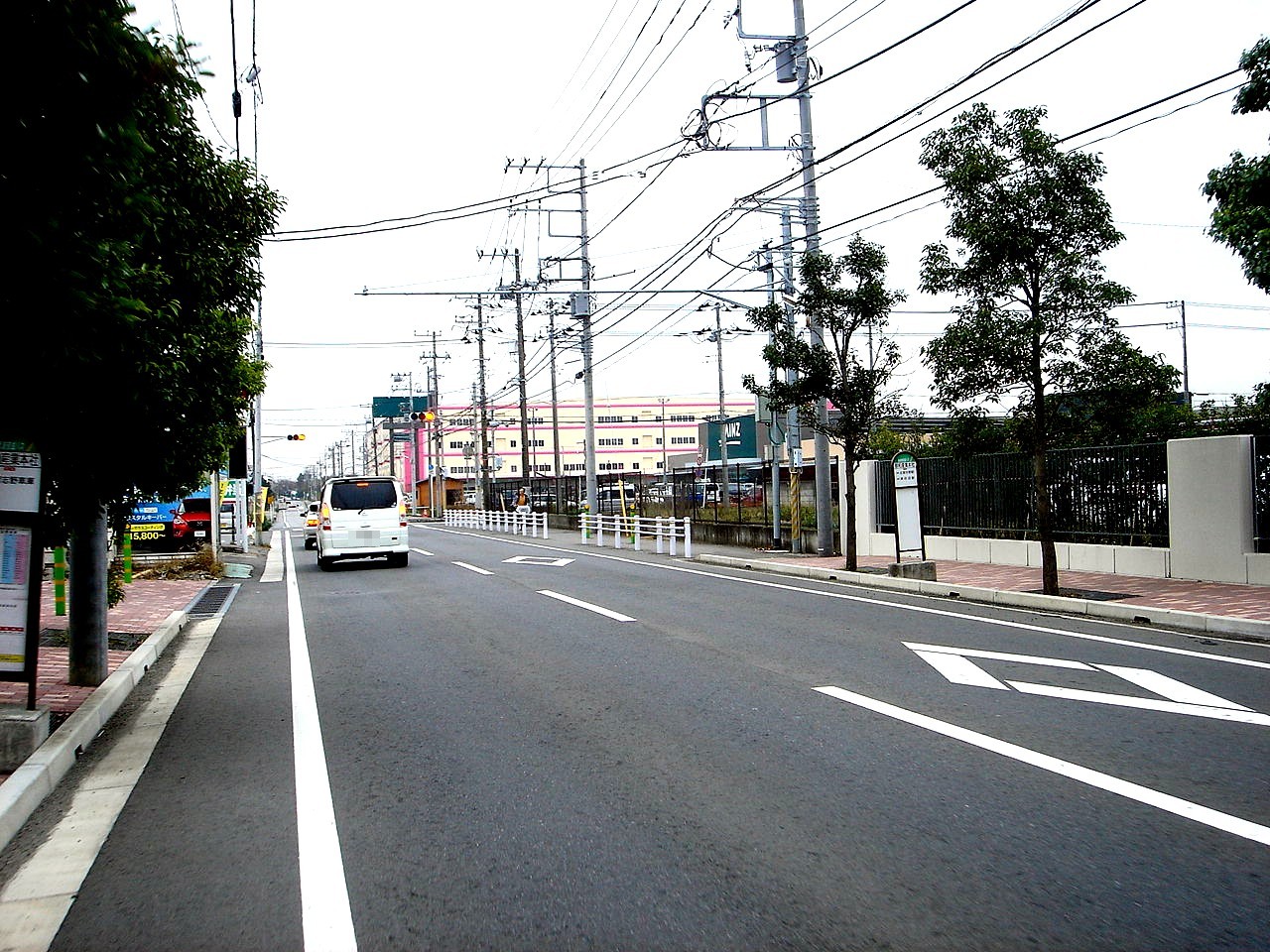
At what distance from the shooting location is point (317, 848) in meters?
4.49

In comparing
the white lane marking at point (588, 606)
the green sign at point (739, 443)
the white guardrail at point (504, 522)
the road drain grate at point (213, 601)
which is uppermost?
the green sign at point (739, 443)

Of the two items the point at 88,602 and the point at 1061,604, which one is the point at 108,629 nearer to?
the point at 88,602

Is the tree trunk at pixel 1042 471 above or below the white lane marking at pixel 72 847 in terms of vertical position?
above

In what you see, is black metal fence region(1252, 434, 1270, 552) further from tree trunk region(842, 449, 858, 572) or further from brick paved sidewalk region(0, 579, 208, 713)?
brick paved sidewalk region(0, 579, 208, 713)

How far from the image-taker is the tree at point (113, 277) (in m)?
4.14

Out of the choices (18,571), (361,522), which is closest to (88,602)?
(18,571)

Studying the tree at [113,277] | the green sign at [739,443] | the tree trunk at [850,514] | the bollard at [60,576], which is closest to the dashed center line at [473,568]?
the tree trunk at [850,514]

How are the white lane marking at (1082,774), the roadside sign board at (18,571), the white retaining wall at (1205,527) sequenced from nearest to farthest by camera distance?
1. the white lane marking at (1082,774)
2. the roadside sign board at (18,571)
3. the white retaining wall at (1205,527)

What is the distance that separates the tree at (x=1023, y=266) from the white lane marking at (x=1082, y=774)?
731cm

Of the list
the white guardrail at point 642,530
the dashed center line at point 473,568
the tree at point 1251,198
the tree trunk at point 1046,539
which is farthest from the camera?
the white guardrail at point 642,530

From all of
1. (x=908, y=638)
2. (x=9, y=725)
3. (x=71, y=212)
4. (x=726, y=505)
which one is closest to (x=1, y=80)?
(x=71, y=212)

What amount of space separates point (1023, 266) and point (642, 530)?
1790cm

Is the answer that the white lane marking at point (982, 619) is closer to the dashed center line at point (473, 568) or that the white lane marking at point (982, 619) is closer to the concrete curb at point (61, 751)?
the dashed center line at point (473, 568)

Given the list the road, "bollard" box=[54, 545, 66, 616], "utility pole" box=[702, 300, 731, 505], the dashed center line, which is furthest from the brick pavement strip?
"utility pole" box=[702, 300, 731, 505]
